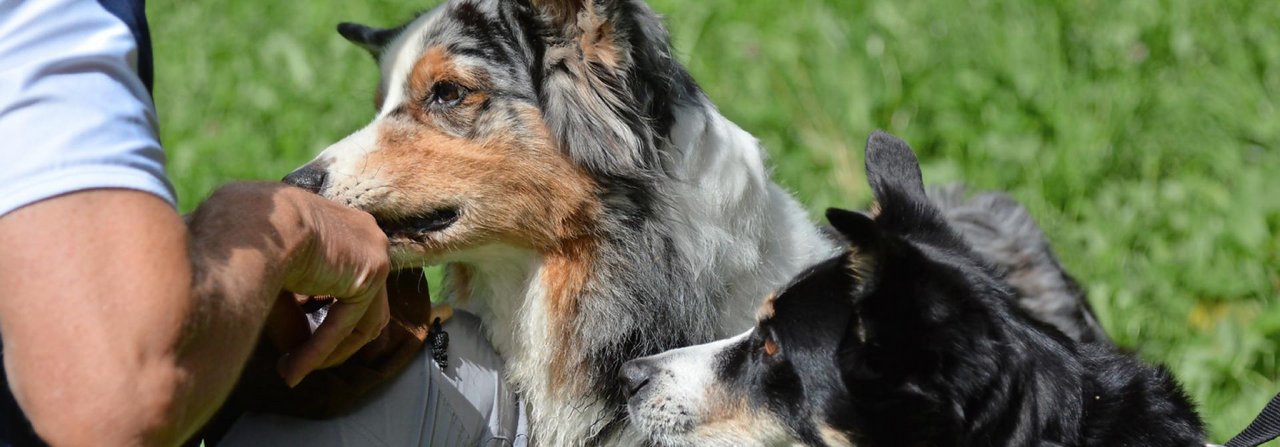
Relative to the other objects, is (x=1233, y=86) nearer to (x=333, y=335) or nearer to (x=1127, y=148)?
(x=1127, y=148)

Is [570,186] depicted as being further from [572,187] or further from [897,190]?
[897,190]

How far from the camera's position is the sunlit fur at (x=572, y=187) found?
312 cm

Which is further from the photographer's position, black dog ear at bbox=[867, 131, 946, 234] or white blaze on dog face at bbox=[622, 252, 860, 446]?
black dog ear at bbox=[867, 131, 946, 234]

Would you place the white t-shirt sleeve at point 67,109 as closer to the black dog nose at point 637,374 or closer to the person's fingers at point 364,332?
the person's fingers at point 364,332

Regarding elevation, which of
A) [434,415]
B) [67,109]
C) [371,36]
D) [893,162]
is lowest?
[434,415]

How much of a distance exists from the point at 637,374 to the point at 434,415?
50 cm

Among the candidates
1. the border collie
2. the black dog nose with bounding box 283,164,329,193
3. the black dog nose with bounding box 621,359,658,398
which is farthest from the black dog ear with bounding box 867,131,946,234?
the black dog nose with bounding box 283,164,329,193

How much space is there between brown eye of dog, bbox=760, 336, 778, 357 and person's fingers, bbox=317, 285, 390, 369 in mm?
857

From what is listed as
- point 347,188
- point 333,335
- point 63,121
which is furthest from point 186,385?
point 347,188

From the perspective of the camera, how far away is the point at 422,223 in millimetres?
3111

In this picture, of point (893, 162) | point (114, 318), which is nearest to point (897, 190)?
point (893, 162)

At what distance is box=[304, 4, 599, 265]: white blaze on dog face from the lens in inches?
121

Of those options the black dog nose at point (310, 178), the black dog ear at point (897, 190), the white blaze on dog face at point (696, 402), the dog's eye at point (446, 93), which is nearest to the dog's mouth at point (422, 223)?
the black dog nose at point (310, 178)

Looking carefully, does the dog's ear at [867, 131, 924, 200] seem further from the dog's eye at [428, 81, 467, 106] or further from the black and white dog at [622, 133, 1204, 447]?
the dog's eye at [428, 81, 467, 106]
